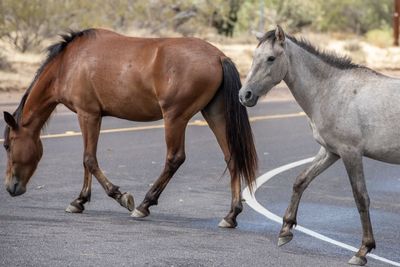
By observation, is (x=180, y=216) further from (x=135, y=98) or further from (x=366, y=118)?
(x=366, y=118)

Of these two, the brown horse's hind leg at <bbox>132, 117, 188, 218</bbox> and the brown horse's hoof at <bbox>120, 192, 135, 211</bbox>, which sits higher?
the brown horse's hind leg at <bbox>132, 117, 188, 218</bbox>

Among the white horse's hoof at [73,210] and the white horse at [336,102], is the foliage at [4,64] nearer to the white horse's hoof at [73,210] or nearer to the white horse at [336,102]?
the white horse's hoof at [73,210]

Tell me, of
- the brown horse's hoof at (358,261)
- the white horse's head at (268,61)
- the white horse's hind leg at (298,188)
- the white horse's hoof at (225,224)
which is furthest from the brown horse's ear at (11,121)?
the brown horse's hoof at (358,261)

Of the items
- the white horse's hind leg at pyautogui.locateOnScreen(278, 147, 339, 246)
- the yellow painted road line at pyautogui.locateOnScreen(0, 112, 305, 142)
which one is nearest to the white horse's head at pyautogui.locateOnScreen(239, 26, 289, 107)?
the white horse's hind leg at pyautogui.locateOnScreen(278, 147, 339, 246)

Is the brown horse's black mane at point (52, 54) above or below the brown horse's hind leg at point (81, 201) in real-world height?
above

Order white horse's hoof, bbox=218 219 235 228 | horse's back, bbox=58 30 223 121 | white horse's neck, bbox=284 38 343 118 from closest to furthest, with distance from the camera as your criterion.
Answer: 1. white horse's neck, bbox=284 38 343 118
2. white horse's hoof, bbox=218 219 235 228
3. horse's back, bbox=58 30 223 121

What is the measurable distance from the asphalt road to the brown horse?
396 mm

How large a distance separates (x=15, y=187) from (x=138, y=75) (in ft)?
5.22

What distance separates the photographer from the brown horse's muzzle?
1036cm

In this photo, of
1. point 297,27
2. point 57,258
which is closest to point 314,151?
point 57,258

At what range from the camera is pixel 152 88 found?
1026 centimetres

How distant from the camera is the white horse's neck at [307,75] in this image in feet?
29.4

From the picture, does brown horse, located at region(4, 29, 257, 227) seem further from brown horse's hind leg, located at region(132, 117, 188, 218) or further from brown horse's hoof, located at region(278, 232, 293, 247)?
brown horse's hoof, located at region(278, 232, 293, 247)

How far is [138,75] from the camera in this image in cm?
1033
